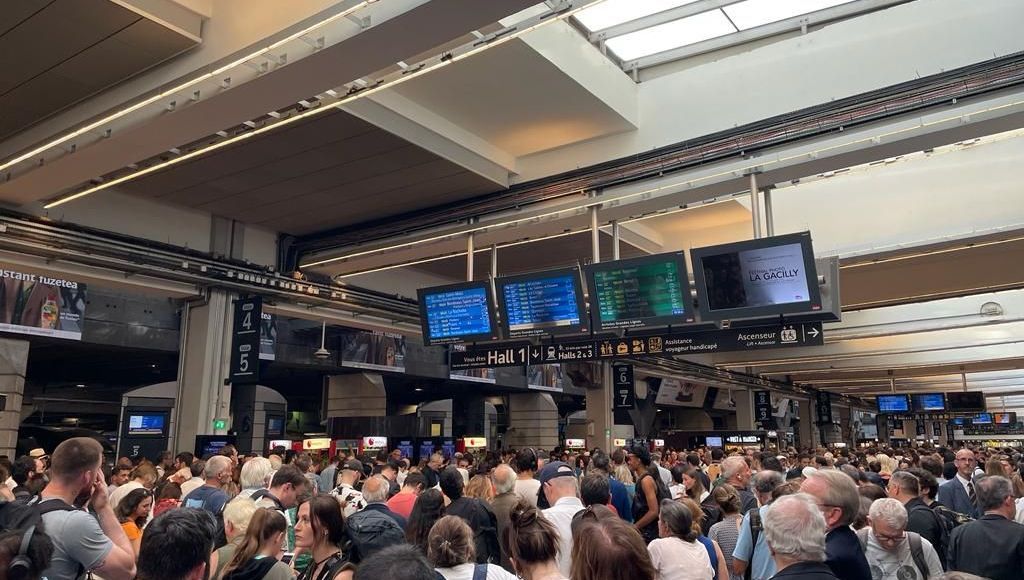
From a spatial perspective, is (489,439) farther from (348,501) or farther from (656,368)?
(348,501)

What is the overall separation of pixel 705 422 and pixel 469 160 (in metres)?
31.9

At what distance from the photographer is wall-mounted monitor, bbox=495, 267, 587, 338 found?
31.1 feet

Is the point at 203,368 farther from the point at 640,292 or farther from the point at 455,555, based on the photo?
the point at 455,555

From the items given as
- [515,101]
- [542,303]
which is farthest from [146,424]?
[515,101]

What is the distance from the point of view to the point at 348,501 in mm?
6102

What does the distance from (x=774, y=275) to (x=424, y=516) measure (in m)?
5.30

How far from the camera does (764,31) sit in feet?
32.1

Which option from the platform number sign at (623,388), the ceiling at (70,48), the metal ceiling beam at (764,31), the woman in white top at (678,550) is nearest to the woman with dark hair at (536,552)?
the woman in white top at (678,550)

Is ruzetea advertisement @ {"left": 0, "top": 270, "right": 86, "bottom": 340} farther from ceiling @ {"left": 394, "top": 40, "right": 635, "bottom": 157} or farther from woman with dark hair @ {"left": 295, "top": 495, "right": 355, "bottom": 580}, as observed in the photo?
woman with dark hair @ {"left": 295, "top": 495, "right": 355, "bottom": 580}

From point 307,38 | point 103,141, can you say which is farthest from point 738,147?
point 103,141

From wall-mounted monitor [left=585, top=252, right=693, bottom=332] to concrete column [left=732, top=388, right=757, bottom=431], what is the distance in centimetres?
2454

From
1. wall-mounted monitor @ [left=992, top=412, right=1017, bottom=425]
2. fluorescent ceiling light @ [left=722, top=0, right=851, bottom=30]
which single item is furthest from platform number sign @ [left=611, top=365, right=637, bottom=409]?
wall-mounted monitor @ [left=992, top=412, right=1017, bottom=425]

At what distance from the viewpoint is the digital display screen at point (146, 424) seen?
15883mm

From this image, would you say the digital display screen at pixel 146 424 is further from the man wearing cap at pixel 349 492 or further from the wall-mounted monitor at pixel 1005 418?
the wall-mounted monitor at pixel 1005 418
